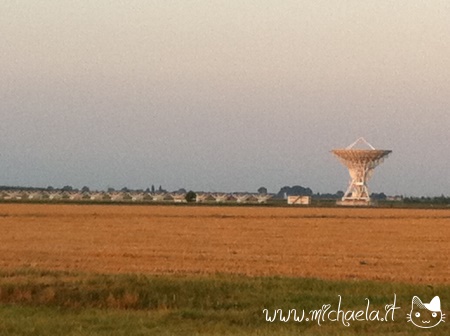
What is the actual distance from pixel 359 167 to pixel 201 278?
11165cm

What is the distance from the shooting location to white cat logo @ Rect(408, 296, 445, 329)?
58.3ft

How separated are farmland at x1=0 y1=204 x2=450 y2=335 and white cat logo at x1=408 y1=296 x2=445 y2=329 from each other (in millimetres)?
245

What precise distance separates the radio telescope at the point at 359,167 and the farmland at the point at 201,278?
7573 centimetres

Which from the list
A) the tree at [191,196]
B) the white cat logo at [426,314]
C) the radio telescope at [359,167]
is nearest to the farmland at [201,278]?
the white cat logo at [426,314]

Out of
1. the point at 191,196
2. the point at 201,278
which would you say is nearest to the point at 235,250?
the point at 201,278

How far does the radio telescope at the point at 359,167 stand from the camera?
128 meters

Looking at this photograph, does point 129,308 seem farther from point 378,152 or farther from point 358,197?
point 358,197

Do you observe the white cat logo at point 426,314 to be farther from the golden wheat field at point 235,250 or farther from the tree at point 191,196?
the tree at point 191,196

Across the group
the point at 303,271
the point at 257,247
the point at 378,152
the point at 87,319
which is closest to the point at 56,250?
the point at 257,247

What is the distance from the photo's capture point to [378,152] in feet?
416

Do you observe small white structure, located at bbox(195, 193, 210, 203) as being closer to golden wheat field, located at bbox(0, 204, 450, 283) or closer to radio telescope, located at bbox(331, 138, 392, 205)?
radio telescope, located at bbox(331, 138, 392, 205)

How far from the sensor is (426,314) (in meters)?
18.7

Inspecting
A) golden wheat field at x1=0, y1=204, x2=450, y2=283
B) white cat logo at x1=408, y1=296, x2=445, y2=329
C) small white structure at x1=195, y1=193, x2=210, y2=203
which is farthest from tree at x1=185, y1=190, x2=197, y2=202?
white cat logo at x1=408, y1=296, x2=445, y2=329

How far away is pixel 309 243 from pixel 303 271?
576 inches
